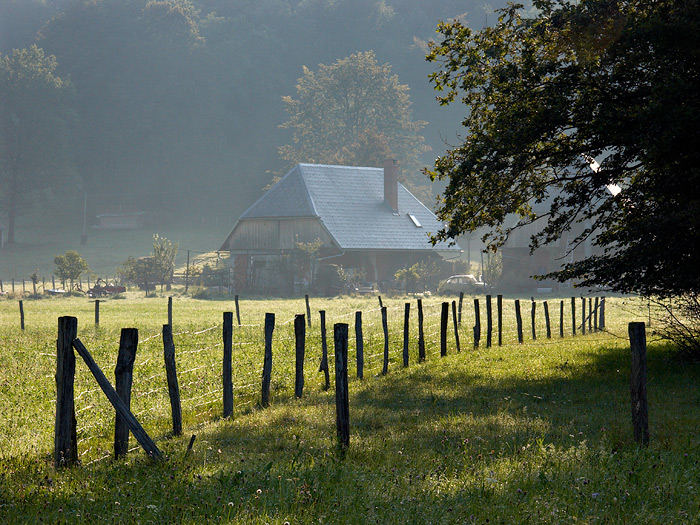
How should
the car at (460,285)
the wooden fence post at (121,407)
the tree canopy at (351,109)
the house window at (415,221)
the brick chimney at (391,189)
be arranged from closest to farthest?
the wooden fence post at (121,407) → the car at (460,285) → the house window at (415,221) → the brick chimney at (391,189) → the tree canopy at (351,109)

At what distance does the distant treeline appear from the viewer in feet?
355

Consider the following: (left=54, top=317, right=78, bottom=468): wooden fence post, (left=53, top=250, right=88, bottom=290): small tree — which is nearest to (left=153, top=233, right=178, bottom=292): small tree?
(left=53, top=250, right=88, bottom=290): small tree

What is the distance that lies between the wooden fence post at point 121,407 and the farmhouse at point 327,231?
1820 inches

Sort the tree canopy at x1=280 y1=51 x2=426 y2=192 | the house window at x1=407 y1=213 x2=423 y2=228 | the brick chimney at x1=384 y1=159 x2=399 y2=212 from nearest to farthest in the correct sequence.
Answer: the house window at x1=407 y1=213 x2=423 y2=228 → the brick chimney at x1=384 y1=159 x2=399 y2=212 → the tree canopy at x1=280 y1=51 x2=426 y2=192

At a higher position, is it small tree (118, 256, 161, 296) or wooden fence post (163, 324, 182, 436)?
small tree (118, 256, 161, 296)

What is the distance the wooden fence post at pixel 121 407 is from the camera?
7.84 m

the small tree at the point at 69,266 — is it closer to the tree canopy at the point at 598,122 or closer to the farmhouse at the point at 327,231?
the farmhouse at the point at 327,231

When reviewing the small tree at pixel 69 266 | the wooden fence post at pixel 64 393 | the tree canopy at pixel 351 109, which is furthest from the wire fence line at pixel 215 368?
the tree canopy at pixel 351 109

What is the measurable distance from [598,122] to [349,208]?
47.9 m

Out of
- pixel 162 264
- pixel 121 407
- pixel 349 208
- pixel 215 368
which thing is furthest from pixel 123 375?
pixel 349 208

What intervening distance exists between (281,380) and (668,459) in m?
8.41

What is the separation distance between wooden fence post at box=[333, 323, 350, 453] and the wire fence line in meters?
2.82

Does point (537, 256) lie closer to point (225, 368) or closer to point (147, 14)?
point (225, 368)

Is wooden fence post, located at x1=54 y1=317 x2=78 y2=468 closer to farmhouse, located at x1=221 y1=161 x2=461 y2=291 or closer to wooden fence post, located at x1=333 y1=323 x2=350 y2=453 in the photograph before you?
wooden fence post, located at x1=333 y1=323 x2=350 y2=453
